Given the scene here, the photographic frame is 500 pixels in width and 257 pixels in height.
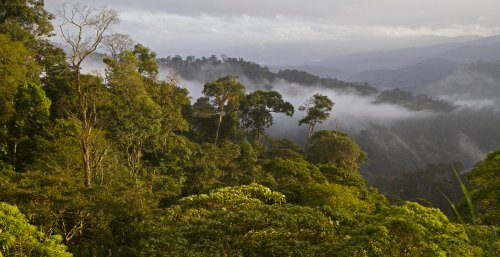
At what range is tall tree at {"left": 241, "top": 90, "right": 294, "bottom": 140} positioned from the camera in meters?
49.3

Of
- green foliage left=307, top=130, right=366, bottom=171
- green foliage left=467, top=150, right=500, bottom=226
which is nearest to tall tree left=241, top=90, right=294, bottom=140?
green foliage left=307, top=130, right=366, bottom=171

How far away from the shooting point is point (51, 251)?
8.86 m

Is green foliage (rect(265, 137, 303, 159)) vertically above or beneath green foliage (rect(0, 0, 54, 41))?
beneath

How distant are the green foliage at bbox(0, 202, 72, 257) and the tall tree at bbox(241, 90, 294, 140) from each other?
4077 cm

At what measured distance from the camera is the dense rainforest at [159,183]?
29.5 ft

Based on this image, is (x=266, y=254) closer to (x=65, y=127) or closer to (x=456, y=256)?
(x=456, y=256)

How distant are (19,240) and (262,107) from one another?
4285cm

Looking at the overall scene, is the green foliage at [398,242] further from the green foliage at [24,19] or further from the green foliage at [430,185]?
the green foliage at [430,185]

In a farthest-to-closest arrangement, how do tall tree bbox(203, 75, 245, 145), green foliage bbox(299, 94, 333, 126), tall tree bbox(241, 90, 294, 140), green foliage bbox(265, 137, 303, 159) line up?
tall tree bbox(241, 90, 294, 140)
green foliage bbox(265, 137, 303, 159)
green foliage bbox(299, 94, 333, 126)
tall tree bbox(203, 75, 245, 145)

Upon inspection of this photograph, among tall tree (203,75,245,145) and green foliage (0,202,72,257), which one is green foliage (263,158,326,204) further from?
tall tree (203,75,245,145)

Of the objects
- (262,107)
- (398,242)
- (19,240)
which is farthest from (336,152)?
(19,240)

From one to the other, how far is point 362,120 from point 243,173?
122901 millimetres

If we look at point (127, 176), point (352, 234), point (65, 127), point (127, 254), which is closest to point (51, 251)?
point (127, 254)

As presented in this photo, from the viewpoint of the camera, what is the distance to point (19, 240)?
8594mm
